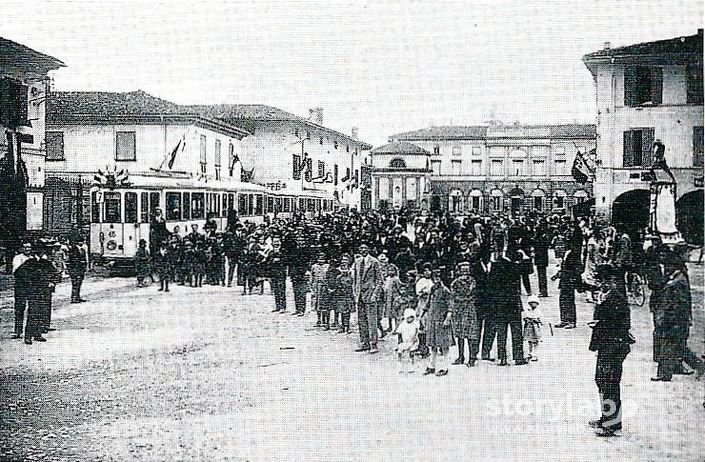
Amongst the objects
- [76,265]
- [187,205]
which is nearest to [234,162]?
[187,205]

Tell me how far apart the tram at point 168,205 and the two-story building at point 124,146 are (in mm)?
92

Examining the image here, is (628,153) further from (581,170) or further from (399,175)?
(399,175)

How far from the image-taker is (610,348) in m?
4.33

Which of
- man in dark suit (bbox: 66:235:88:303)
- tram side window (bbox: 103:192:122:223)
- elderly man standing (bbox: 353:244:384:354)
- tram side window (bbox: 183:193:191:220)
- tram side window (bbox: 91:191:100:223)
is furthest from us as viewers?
tram side window (bbox: 183:193:191:220)

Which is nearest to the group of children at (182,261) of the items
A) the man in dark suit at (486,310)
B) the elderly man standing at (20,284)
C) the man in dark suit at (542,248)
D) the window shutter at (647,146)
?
the elderly man standing at (20,284)

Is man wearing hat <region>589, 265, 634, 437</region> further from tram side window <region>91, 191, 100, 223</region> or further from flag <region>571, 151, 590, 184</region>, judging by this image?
tram side window <region>91, 191, 100, 223</region>

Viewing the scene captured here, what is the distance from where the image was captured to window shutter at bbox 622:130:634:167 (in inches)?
184

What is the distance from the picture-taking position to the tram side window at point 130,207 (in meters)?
8.24

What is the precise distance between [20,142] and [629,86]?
4738 millimetres

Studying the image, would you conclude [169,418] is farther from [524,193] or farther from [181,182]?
[181,182]

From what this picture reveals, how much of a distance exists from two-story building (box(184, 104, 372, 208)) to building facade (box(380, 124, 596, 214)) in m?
1.08

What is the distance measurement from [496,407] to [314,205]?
12.3 ft

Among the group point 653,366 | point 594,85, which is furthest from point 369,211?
point 653,366

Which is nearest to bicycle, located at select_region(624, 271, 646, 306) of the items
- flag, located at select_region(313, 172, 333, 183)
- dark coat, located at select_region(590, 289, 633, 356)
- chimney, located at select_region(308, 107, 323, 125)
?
dark coat, located at select_region(590, 289, 633, 356)
